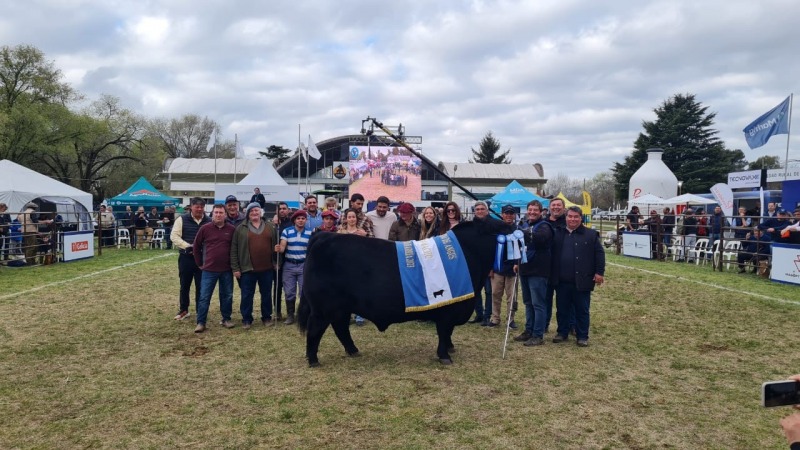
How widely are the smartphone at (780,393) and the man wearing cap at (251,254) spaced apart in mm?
6218

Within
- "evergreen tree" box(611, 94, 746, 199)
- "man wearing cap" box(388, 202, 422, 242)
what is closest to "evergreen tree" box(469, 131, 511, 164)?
"evergreen tree" box(611, 94, 746, 199)

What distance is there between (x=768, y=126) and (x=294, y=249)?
17.1 m

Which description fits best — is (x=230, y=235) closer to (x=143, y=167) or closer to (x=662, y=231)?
(x=662, y=231)

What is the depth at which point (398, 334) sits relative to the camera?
6.70 meters

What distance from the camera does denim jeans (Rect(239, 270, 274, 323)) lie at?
6949 mm

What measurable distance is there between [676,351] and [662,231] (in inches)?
443

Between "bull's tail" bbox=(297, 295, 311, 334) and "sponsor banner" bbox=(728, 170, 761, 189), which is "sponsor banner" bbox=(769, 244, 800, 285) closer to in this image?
"bull's tail" bbox=(297, 295, 311, 334)

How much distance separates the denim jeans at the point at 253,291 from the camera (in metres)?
6.95

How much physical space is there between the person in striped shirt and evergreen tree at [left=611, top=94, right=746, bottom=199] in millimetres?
37830

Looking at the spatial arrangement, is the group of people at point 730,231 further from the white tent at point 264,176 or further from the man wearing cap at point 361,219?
the white tent at point 264,176

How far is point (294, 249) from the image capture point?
7.02 metres

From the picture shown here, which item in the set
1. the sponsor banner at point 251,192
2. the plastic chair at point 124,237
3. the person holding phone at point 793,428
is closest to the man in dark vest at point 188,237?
the person holding phone at point 793,428

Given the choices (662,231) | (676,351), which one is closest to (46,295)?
(676,351)

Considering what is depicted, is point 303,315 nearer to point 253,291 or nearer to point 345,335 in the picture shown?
point 345,335
